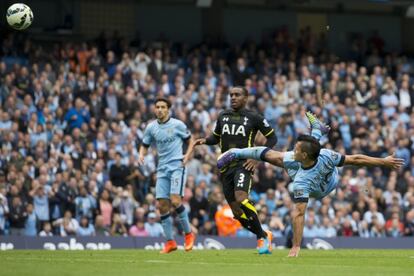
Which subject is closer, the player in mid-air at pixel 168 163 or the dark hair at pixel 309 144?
the dark hair at pixel 309 144

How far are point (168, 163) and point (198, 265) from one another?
5144 millimetres

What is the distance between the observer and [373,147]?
3466 cm

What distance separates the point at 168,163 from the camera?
21672mm

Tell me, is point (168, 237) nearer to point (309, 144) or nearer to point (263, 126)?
point (263, 126)

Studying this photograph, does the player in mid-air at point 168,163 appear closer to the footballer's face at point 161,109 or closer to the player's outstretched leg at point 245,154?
the footballer's face at point 161,109

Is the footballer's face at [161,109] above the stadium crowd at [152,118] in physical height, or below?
above

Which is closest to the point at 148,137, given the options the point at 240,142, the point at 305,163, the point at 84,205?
the point at 240,142

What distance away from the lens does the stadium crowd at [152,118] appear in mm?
28938

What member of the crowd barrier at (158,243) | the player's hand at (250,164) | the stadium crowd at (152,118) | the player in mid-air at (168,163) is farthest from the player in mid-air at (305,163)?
the stadium crowd at (152,118)

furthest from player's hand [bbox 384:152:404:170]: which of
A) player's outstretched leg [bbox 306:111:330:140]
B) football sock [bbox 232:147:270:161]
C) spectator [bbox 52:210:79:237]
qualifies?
spectator [bbox 52:210:79:237]

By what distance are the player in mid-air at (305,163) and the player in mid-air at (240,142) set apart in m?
1.22

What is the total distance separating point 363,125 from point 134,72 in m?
7.09

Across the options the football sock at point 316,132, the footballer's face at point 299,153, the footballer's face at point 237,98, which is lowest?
the footballer's face at point 299,153

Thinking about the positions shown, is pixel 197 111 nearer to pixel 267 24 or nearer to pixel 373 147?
pixel 373 147
